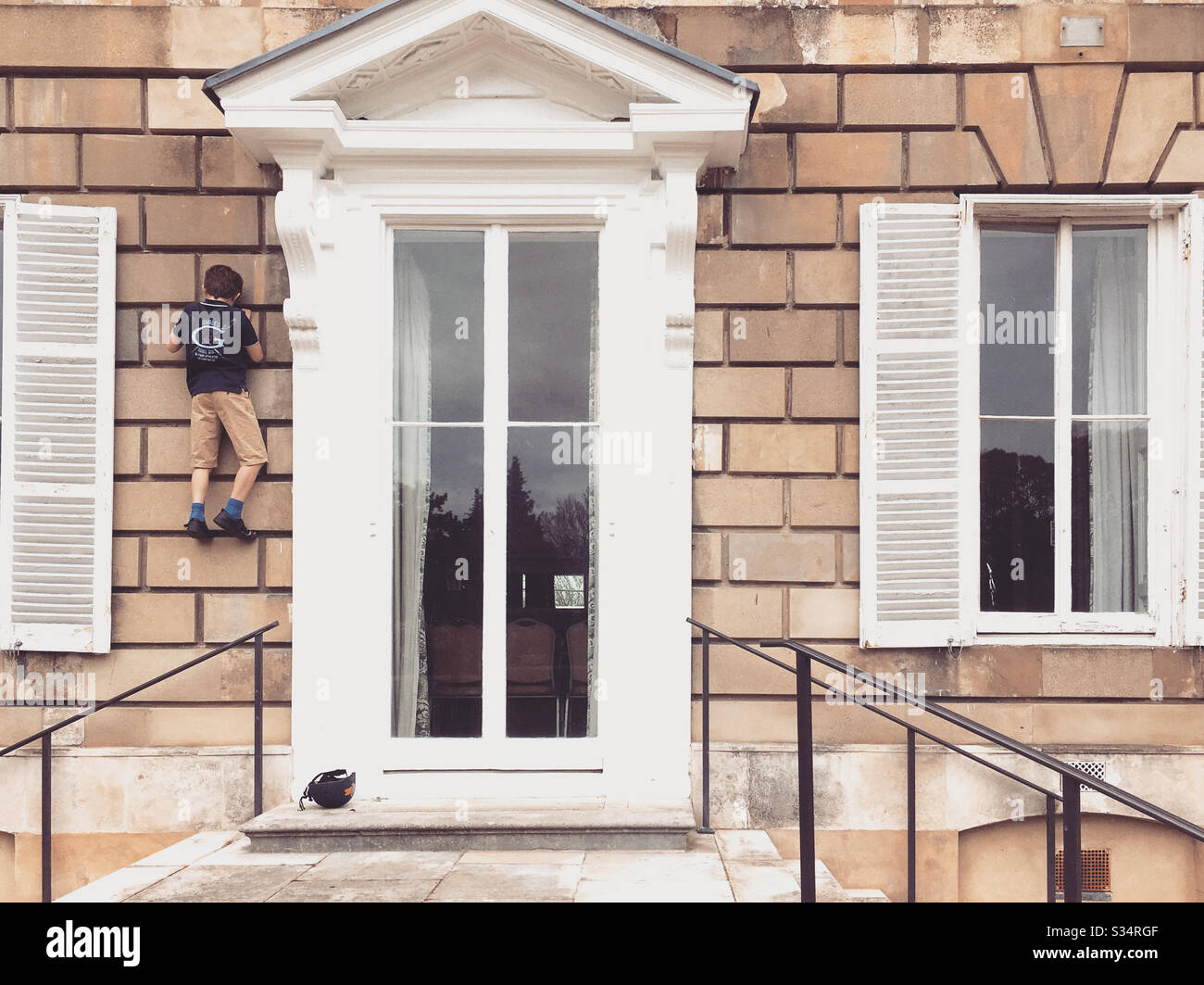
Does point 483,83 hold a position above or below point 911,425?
above

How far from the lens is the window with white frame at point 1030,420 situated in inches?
186

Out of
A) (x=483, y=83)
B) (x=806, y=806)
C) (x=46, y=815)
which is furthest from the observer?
(x=483, y=83)

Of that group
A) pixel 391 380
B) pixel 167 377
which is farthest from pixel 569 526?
pixel 167 377

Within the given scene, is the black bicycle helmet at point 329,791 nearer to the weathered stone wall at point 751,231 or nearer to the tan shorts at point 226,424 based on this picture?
the weathered stone wall at point 751,231

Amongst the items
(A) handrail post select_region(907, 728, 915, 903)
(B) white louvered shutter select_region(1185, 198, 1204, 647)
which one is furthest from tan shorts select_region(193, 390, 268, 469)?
(B) white louvered shutter select_region(1185, 198, 1204, 647)

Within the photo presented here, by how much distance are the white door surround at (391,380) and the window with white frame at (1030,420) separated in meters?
0.98

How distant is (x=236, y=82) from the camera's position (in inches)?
169

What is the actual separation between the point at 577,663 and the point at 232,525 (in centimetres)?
178

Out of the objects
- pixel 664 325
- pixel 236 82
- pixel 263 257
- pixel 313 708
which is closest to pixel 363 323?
pixel 263 257

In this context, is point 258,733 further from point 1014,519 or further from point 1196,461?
point 1196,461

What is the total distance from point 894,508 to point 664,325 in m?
1.42

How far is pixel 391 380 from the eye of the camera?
15.9 feet

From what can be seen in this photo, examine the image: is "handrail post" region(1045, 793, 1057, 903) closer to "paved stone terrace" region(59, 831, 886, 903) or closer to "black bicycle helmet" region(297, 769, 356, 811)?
"paved stone terrace" region(59, 831, 886, 903)
